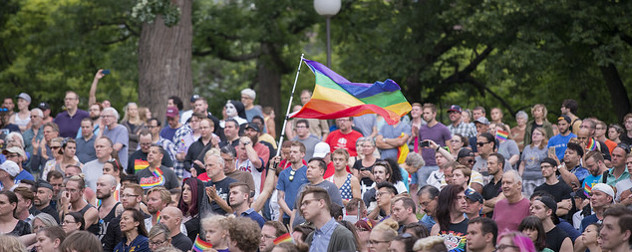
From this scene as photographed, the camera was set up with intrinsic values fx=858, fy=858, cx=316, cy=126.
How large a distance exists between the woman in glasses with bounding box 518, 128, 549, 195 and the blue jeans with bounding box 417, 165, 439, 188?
1430 mm

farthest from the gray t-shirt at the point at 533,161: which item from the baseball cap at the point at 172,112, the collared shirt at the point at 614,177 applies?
the baseball cap at the point at 172,112

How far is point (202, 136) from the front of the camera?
13.7 meters

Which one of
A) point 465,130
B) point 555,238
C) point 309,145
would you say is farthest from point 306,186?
point 465,130

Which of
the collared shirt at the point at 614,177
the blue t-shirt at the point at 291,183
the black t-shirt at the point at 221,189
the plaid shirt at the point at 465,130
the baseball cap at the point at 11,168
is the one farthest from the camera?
the plaid shirt at the point at 465,130

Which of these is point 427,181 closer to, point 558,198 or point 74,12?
point 558,198

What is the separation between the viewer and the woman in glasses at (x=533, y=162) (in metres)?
13.8

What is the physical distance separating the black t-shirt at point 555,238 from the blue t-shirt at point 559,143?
4887mm

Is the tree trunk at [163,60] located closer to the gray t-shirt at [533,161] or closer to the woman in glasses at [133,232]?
the gray t-shirt at [533,161]

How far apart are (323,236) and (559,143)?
287 inches

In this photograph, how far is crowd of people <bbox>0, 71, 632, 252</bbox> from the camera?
796cm

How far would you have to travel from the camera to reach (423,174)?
1416 cm

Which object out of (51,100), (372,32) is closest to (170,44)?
(372,32)

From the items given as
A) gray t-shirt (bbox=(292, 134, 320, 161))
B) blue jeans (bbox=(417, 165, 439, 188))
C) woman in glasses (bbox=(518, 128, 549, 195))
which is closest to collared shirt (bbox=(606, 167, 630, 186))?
woman in glasses (bbox=(518, 128, 549, 195))

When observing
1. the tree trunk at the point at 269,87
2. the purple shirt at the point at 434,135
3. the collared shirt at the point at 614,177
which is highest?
the collared shirt at the point at 614,177
